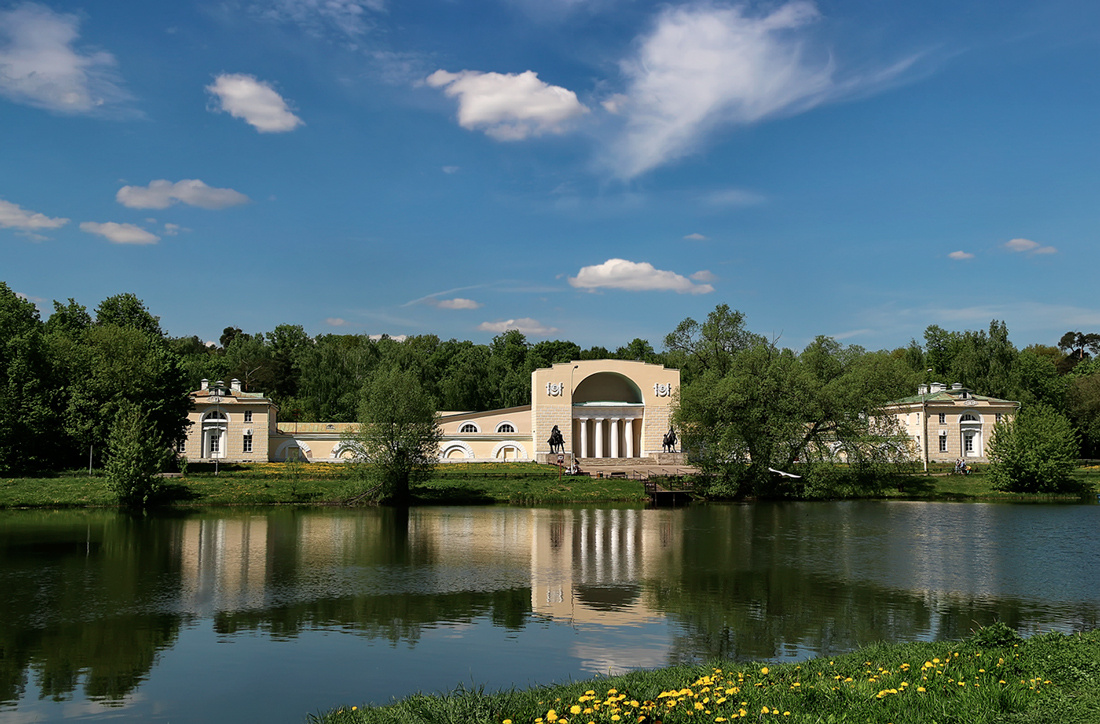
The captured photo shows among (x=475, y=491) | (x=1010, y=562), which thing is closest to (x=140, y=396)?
(x=475, y=491)

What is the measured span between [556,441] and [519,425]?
426 centimetres

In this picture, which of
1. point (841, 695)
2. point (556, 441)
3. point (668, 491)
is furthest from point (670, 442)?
point (841, 695)

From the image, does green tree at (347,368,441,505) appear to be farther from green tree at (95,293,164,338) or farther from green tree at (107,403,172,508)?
green tree at (95,293,164,338)

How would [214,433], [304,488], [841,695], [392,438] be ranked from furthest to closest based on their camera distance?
[214,433] < [304,488] < [392,438] < [841,695]

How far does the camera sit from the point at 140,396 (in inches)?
1892

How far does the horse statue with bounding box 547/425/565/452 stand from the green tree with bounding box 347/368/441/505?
17327 mm

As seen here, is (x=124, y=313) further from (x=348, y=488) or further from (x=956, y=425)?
(x=956, y=425)

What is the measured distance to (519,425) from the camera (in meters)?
64.2

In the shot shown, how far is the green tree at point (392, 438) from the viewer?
43531 mm

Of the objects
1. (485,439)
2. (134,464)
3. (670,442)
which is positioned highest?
(485,439)

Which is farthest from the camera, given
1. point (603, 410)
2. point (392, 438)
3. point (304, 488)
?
point (603, 410)

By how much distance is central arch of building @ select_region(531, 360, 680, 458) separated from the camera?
2480 inches

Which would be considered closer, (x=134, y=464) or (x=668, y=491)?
(x=134, y=464)

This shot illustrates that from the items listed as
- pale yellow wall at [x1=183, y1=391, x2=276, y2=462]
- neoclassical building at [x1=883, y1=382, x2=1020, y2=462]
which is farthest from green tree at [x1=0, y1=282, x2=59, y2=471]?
A: neoclassical building at [x1=883, y1=382, x2=1020, y2=462]
